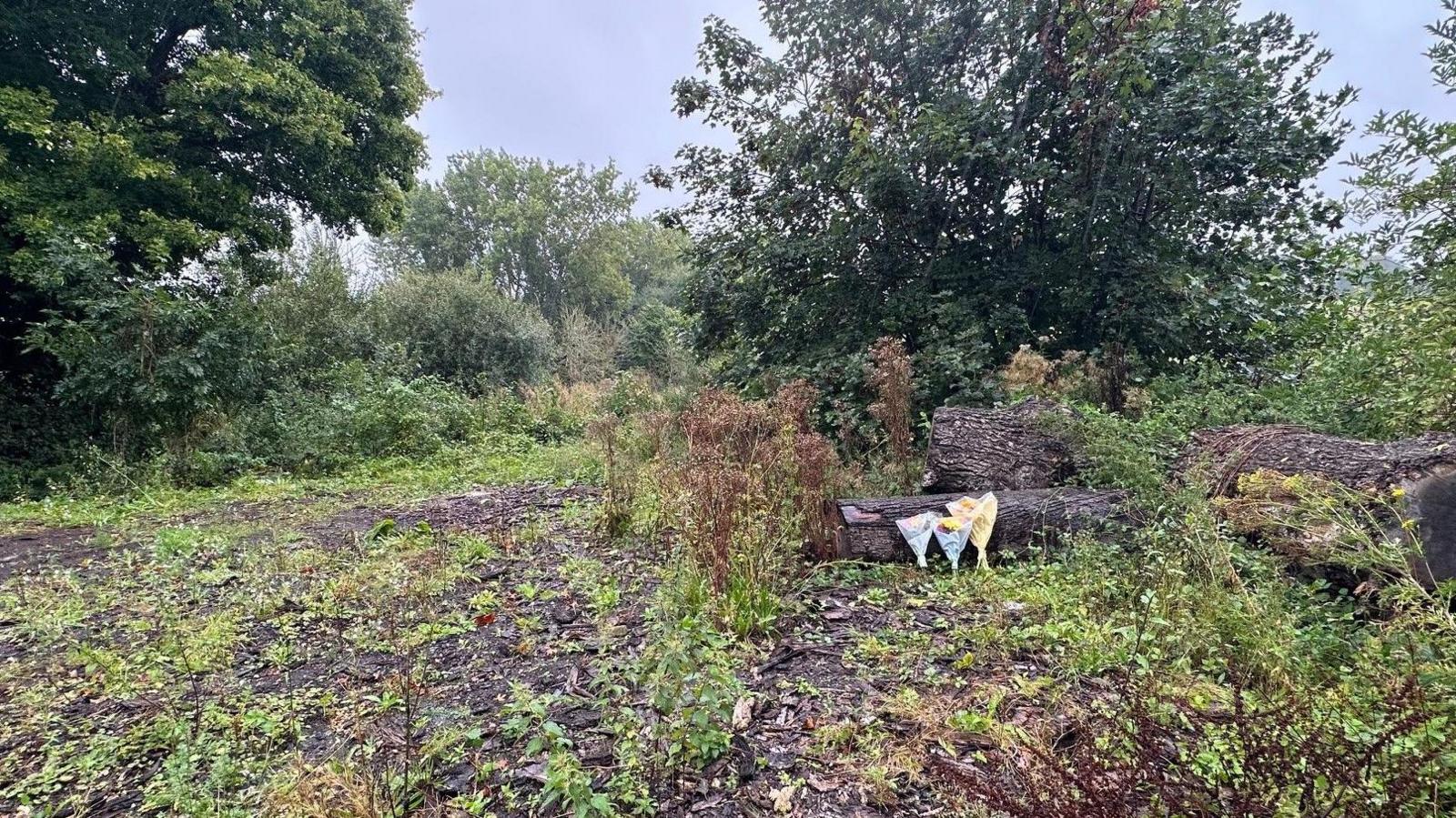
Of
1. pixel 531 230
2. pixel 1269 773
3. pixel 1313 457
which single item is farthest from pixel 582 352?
pixel 1269 773

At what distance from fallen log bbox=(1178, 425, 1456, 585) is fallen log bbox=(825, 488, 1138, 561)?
0.46 meters

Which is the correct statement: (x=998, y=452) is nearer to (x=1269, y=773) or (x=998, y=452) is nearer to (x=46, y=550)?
(x=1269, y=773)

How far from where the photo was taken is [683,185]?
7973mm

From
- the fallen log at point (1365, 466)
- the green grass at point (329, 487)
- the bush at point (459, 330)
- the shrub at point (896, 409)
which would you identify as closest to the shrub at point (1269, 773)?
the fallen log at point (1365, 466)

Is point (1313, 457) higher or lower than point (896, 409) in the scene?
lower

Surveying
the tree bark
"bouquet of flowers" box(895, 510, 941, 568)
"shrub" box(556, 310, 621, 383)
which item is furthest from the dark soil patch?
"shrub" box(556, 310, 621, 383)

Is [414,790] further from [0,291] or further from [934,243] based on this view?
[0,291]

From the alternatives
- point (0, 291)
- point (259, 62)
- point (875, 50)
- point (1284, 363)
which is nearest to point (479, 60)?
point (259, 62)

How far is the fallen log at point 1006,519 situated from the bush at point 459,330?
10890mm

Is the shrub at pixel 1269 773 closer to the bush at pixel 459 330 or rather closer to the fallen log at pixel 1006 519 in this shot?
the fallen log at pixel 1006 519

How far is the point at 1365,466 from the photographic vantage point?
277 centimetres

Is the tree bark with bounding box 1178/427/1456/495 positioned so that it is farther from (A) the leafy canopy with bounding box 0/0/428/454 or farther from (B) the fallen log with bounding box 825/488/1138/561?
Result: (A) the leafy canopy with bounding box 0/0/428/454

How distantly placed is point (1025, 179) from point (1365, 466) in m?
3.78

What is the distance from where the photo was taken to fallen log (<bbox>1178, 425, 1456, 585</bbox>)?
93.6 inches
